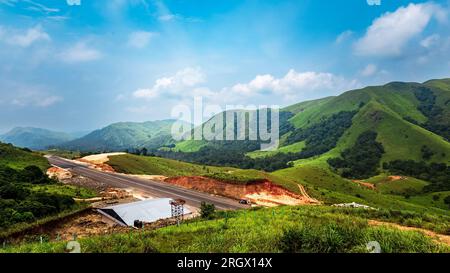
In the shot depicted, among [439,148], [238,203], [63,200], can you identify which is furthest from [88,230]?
[439,148]

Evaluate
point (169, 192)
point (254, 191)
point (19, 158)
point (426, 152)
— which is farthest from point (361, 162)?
point (19, 158)

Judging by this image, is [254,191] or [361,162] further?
[361,162]

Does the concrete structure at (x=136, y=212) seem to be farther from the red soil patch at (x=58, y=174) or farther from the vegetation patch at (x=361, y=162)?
the vegetation patch at (x=361, y=162)

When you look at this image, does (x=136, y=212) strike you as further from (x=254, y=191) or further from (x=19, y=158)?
(x=19, y=158)

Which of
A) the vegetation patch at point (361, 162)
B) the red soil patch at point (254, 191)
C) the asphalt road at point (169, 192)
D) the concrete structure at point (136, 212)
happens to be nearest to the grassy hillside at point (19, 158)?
the asphalt road at point (169, 192)

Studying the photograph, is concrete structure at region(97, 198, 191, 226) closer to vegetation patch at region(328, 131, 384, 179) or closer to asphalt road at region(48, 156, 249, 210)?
asphalt road at region(48, 156, 249, 210)

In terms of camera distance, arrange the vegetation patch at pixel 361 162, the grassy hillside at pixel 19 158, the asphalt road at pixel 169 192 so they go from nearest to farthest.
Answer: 1. the asphalt road at pixel 169 192
2. the grassy hillside at pixel 19 158
3. the vegetation patch at pixel 361 162

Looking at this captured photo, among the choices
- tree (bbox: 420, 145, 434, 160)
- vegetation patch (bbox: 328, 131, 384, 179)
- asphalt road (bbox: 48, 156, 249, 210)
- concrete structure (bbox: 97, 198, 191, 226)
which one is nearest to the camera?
concrete structure (bbox: 97, 198, 191, 226)

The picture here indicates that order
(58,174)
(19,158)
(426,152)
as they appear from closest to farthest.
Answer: (58,174) → (19,158) → (426,152)

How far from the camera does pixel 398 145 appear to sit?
624 feet

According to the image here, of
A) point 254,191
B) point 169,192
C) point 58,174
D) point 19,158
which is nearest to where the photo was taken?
point 169,192

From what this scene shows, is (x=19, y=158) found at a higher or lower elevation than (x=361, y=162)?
higher

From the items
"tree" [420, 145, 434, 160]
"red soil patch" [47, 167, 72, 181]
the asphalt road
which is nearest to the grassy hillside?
"red soil patch" [47, 167, 72, 181]
